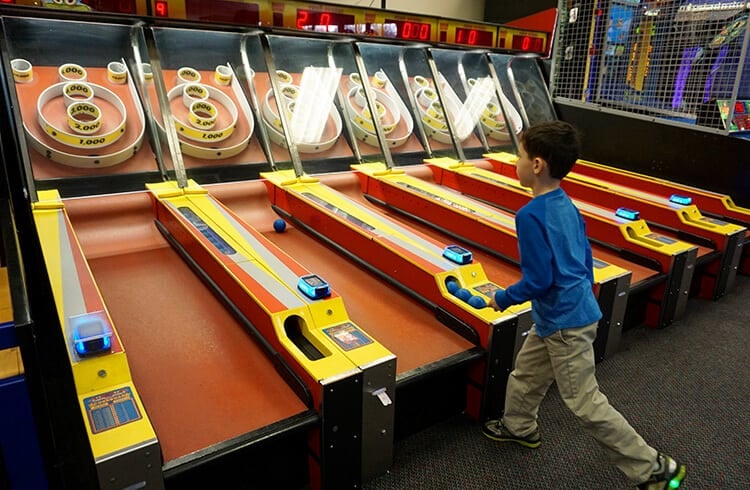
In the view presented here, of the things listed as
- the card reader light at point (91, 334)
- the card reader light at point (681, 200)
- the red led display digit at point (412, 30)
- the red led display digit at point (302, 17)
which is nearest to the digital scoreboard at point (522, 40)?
the red led display digit at point (412, 30)

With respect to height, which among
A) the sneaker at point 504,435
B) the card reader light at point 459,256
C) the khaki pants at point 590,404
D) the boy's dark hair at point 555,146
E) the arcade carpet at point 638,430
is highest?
the boy's dark hair at point 555,146

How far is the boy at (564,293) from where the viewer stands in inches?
65.5

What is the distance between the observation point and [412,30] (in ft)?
15.2

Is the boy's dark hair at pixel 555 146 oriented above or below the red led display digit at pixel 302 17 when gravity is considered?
below

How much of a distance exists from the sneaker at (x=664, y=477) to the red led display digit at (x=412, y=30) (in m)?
3.88

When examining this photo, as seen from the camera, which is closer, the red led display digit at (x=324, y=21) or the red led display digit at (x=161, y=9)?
the red led display digit at (x=161, y=9)

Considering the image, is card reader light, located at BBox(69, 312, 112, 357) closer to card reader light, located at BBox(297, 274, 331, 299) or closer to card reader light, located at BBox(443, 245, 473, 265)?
card reader light, located at BBox(297, 274, 331, 299)

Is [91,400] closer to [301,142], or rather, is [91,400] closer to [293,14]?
[301,142]

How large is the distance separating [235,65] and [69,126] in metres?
1.29

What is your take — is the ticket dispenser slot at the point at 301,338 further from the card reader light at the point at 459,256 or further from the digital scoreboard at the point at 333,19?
the digital scoreboard at the point at 333,19

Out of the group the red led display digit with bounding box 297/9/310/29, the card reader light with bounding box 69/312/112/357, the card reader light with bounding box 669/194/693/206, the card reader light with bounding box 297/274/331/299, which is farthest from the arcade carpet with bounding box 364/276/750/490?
the red led display digit with bounding box 297/9/310/29

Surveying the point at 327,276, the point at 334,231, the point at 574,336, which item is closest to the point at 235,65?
the point at 334,231

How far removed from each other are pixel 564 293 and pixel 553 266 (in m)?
0.10

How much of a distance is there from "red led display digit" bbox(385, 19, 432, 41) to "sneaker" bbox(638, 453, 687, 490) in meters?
3.88
